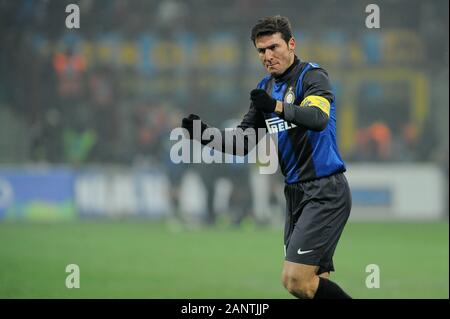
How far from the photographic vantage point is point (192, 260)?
13164 millimetres

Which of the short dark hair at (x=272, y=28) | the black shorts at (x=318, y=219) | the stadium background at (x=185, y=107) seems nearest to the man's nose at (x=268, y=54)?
the short dark hair at (x=272, y=28)

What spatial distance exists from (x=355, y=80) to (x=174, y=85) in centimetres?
385

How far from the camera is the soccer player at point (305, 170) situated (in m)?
6.80

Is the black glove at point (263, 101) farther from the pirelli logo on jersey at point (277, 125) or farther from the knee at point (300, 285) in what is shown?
the knee at point (300, 285)

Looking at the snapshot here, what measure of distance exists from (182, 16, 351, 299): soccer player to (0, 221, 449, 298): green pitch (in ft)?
10.1

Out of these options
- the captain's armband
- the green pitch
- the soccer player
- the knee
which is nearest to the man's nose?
the soccer player

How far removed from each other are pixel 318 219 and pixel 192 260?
21.1 ft

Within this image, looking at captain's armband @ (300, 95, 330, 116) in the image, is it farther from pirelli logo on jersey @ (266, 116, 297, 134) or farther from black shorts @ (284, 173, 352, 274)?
black shorts @ (284, 173, 352, 274)

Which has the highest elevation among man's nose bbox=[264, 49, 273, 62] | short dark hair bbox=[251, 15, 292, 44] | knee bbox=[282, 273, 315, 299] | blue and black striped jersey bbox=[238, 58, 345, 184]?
short dark hair bbox=[251, 15, 292, 44]

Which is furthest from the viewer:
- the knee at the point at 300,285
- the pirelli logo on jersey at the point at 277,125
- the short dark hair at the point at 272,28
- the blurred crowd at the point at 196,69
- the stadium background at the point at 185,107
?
the blurred crowd at the point at 196,69

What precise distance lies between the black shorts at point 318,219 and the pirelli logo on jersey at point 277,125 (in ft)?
1.37

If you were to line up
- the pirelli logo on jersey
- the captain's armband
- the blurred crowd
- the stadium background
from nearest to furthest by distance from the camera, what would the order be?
1. the captain's armband
2. the pirelli logo on jersey
3. the stadium background
4. the blurred crowd

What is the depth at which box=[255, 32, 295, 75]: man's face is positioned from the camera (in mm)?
6898
